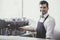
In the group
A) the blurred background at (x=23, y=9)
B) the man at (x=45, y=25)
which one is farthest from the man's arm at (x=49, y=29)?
the blurred background at (x=23, y=9)

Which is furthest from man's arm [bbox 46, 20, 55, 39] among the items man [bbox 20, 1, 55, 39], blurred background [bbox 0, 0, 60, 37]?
blurred background [bbox 0, 0, 60, 37]

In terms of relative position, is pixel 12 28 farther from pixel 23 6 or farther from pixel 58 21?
pixel 58 21

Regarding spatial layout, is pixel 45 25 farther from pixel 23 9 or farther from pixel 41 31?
pixel 23 9

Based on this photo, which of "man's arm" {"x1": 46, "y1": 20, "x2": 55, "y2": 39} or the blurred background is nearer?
"man's arm" {"x1": 46, "y1": 20, "x2": 55, "y2": 39}

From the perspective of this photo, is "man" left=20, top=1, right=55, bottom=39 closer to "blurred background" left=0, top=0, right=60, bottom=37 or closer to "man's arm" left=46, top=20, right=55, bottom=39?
"man's arm" left=46, top=20, right=55, bottom=39

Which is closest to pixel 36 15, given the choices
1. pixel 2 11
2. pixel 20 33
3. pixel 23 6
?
pixel 23 6

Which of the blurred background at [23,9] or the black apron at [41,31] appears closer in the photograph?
the black apron at [41,31]

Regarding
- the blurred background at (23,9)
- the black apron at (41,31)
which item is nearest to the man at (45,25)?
the black apron at (41,31)

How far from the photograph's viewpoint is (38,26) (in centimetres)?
147

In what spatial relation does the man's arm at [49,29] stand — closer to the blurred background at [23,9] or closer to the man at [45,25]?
the man at [45,25]

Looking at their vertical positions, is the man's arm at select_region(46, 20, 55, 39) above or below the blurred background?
below

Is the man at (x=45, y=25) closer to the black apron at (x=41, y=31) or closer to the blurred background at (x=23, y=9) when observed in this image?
the black apron at (x=41, y=31)

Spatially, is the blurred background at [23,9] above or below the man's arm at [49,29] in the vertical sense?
above

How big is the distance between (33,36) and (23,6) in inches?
16.4
